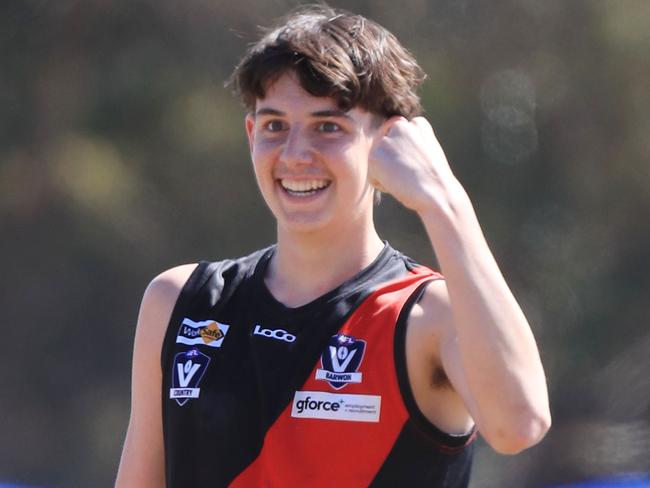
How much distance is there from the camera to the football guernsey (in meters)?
2.30

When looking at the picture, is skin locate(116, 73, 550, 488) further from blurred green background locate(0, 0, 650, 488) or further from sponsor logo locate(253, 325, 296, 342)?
blurred green background locate(0, 0, 650, 488)

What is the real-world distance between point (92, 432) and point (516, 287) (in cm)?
290

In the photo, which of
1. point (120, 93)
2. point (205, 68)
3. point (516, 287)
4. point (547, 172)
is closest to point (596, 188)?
point (547, 172)

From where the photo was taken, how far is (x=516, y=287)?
24.6 feet

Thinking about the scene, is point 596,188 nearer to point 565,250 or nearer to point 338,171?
point 565,250

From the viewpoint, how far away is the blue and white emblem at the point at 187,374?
2490mm

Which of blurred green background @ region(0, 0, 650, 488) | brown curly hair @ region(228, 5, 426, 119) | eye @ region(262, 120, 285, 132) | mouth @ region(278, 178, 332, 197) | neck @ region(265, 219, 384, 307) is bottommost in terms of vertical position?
blurred green background @ region(0, 0, 650, 488)

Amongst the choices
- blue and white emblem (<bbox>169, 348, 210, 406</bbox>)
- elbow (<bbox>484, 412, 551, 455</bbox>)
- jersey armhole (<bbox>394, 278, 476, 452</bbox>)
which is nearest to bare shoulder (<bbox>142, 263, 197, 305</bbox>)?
blue and white emblem (<bbox>169, 348, 210, 406</bbox>)

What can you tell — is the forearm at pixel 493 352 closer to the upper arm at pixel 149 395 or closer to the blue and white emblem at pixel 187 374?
the blue and white emblem at pixel 187 374

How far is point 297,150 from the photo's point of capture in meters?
2.44

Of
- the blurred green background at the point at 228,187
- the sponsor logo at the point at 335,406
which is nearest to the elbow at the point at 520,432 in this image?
the sponsor logo at the point at 335,406

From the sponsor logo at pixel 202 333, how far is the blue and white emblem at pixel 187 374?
0.02 meters

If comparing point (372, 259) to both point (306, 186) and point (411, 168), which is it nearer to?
point (306, 186)

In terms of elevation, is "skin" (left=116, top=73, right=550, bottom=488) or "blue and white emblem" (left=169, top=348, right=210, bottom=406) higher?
"skin" (left=116, top=73, right=550, bottom=488)
